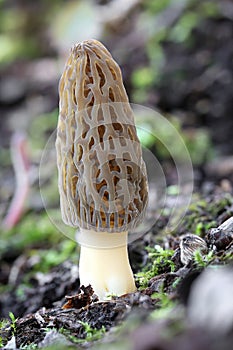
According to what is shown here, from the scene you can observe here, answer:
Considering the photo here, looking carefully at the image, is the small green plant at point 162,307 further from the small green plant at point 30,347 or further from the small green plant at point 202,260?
the small green plant at point 30,347

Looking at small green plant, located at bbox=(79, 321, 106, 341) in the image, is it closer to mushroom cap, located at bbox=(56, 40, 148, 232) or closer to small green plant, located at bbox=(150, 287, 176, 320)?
small green plant, located at bbox=(150, 287, 176, 320)

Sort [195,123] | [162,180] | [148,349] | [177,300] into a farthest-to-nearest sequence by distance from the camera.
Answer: [195,123], [162,180], [177,300], [148,349]

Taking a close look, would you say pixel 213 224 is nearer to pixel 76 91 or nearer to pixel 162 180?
pixel 76 91

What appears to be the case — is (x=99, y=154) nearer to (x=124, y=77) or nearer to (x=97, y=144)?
(x=97, y=144)

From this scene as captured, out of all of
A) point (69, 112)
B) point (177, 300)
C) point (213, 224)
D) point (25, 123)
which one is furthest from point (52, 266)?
point (25, 123)

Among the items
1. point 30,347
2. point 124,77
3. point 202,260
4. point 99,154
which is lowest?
point 30,347

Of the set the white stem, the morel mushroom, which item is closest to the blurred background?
the white stem

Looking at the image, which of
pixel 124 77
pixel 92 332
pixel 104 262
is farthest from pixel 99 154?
pixel 124 77
